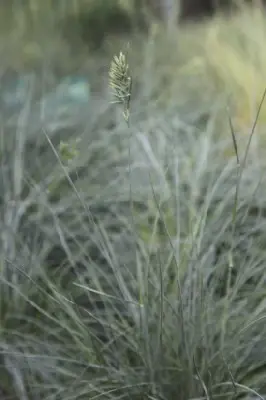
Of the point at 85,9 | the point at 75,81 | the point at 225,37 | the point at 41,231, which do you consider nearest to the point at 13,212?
the point at 41,231

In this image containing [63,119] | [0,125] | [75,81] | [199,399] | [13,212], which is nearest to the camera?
[199,399]

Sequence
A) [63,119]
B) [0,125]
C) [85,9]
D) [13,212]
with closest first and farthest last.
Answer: [13,212], [0,125], [63,119], [85,9]

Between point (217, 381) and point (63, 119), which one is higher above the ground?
point (63, 119)

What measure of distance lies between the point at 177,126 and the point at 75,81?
0.42 m

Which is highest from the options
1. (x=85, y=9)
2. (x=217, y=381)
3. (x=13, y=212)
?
(x=85, y=9)

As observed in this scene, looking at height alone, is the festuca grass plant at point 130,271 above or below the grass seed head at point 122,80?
below

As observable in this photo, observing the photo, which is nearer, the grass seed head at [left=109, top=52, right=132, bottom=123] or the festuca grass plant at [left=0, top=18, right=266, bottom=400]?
the grass seed head at [left=109, top=52, right=132, bottom=123]

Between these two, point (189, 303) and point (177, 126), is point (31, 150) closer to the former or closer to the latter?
point (177, 126)

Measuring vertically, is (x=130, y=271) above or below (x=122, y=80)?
below

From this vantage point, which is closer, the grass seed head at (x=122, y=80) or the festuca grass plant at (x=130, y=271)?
the grass seed head at (x=122, y=80)

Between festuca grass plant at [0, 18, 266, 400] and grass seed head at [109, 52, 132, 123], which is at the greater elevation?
grass seed head at [109, 52, 132, 123]

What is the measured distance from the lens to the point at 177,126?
1158mm

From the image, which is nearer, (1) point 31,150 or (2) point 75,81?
(1) point 31,150

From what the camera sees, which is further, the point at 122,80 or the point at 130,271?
the point at 130,271
